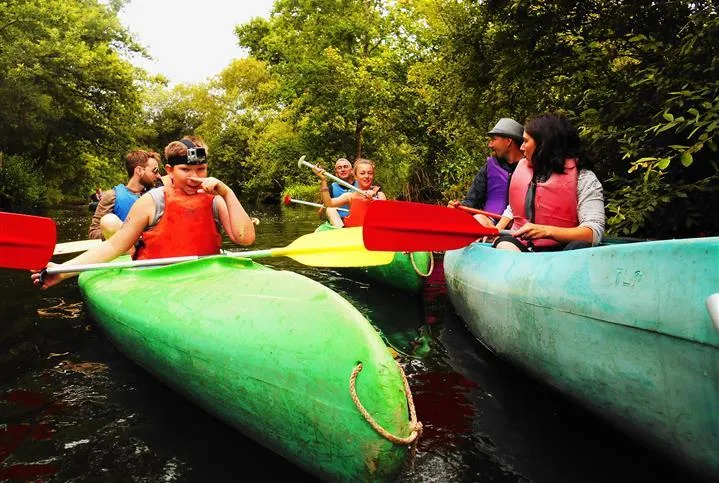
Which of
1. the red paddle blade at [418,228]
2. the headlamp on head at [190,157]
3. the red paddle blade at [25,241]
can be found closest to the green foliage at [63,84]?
the red paddle blade at [25,241]

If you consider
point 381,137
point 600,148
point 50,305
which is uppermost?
point 381,137

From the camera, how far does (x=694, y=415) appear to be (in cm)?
177

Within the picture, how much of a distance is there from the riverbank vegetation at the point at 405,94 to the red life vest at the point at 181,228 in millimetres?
2540

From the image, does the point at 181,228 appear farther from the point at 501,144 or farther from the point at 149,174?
the point at 501,144

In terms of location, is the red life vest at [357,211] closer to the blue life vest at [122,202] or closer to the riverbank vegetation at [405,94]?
the riverbank vegetation at [405,94]

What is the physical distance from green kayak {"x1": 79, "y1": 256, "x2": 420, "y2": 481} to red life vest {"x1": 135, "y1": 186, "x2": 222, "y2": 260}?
402mm

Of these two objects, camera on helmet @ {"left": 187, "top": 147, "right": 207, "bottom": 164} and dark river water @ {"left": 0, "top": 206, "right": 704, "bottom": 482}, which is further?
camera on helmet @ {"left": 187, "top": 147, "right": 207, "bottom": 164}

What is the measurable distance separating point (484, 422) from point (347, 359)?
114cm

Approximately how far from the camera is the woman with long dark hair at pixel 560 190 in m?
3.04

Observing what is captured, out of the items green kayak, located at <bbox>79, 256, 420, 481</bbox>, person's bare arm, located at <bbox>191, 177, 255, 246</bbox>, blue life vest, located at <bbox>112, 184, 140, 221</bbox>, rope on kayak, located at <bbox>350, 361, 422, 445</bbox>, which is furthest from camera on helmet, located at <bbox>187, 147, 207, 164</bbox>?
blue life vest, located at <bbox>112, 184, 140, 221</bbox>

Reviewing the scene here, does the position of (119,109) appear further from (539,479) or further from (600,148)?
(539,479)

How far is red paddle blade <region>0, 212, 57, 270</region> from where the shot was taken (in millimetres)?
3080

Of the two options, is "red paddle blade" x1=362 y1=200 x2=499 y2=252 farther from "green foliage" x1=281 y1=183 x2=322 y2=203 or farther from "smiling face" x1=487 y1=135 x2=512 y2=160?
"green foliage" x1=281 y1=183 x2=322 y2=203

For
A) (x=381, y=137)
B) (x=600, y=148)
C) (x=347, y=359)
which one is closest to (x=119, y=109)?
(x=381, y=137)
